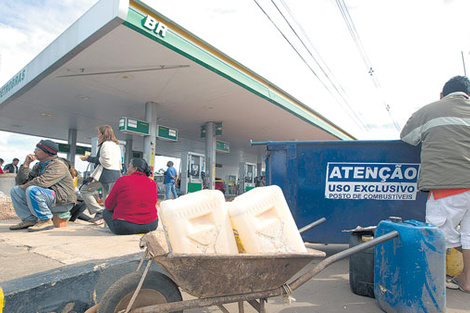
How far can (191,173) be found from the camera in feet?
52.6

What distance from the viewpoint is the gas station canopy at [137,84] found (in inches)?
284

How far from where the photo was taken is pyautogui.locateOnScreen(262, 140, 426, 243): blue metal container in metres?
3.44

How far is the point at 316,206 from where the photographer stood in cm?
360

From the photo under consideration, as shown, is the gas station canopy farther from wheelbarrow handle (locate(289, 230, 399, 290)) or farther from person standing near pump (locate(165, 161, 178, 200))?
wheelbarrow handle (locate(289, 230, 399, 290))

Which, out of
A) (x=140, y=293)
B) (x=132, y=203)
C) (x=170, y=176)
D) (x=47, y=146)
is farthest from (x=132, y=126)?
(x=140, y=293)

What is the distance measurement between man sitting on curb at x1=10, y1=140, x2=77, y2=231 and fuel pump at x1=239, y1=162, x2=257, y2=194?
644 inches

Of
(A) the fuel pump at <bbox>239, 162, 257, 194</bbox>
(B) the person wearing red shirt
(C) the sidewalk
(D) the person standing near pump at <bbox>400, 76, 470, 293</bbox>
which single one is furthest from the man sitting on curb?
(A) the fuel pump at <bbox>239, 162, 257, 194</bbox>

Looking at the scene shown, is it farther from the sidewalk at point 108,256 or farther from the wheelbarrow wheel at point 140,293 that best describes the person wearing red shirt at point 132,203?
the wheelbarrow wheel at point 140,293

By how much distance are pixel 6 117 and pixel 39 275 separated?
1843 centimetres

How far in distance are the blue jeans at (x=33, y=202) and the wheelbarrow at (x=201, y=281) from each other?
120 inches

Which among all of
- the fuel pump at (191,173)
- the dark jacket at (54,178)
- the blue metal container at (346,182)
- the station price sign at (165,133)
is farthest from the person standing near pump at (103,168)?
the fuel pump at (191,173)

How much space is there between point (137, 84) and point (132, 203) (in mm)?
7909

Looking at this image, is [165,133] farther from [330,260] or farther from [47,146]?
[330,260]

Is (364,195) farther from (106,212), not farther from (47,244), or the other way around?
(47,244)
